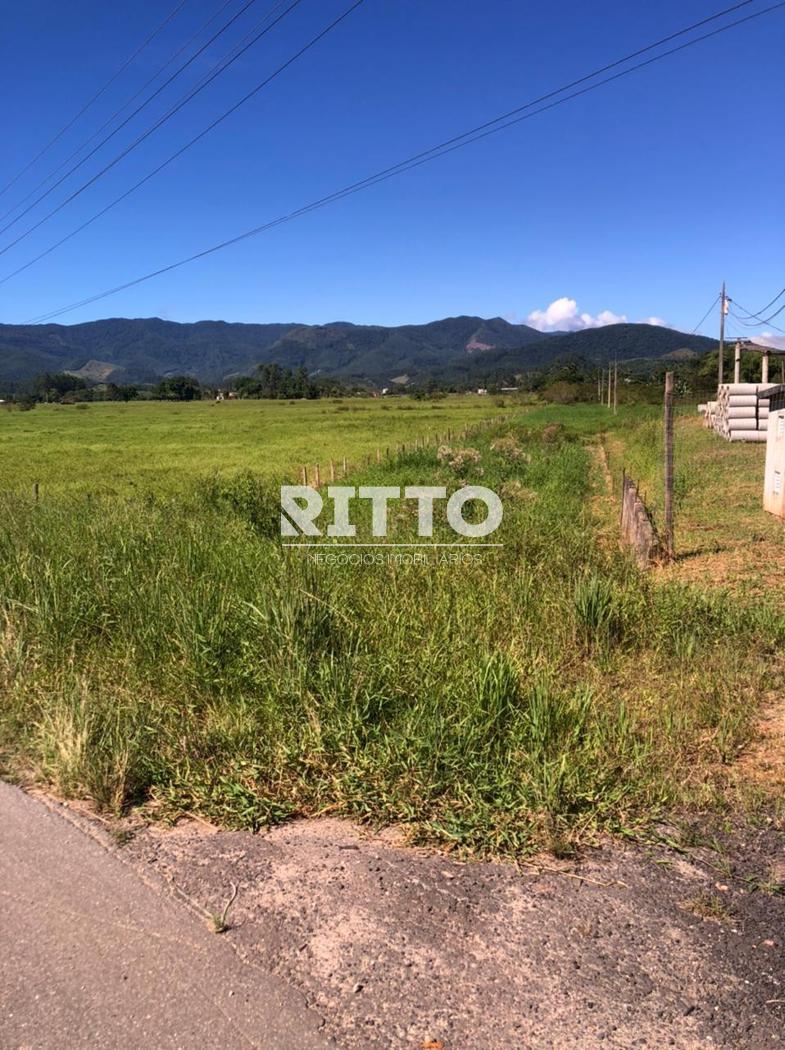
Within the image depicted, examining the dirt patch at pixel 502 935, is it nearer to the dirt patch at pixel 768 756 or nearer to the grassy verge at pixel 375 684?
the grassy verge at pixel 375 684

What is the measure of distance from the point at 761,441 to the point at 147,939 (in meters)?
26.3

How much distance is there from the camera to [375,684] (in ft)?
14.2

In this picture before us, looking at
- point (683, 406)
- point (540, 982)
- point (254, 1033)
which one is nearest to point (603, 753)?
point (540, 982)

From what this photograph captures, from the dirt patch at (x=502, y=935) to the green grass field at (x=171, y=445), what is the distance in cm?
1344

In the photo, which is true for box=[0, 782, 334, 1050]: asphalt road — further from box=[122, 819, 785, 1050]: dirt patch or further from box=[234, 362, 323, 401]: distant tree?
box=[234, 362, 323, 401]: distant tree

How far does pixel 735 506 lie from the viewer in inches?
503

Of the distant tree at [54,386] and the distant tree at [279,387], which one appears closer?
the distant tree at [54,386]

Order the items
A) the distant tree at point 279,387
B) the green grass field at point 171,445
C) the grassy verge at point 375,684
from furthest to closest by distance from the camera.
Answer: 1. the distant tree at point 279,387
2. the green grass field at point 171,445
3. the grassy verge at point 375,684

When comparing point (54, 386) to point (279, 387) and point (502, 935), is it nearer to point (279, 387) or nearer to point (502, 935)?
point (279, 387)

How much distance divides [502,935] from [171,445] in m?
34.8


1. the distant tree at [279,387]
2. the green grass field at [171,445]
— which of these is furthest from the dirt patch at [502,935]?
the distant tree at [279,387]

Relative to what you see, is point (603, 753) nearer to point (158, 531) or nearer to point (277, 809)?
point (277, 809)

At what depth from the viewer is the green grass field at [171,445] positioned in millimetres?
22875

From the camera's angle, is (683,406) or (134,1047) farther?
(683,406)
